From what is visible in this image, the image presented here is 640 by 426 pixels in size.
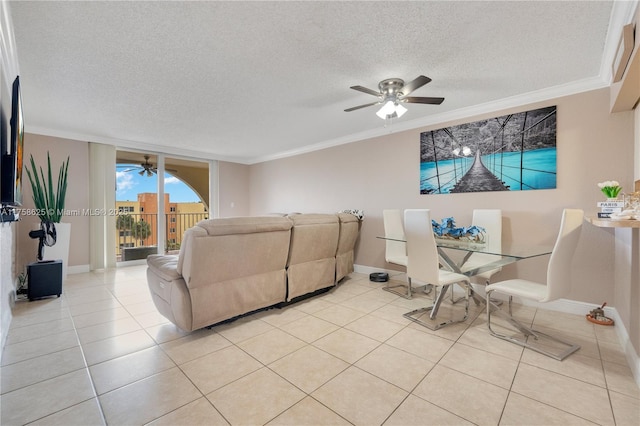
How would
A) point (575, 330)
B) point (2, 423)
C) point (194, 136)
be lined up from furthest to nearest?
1. point (194, 136)
2. point (575, 330)
3. point (2, 423)

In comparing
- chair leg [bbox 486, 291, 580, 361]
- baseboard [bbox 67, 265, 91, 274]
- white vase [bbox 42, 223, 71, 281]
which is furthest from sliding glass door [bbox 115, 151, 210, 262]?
chair leg [bbox 486, 291, 580, 361]

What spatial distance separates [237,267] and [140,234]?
4.71 metres

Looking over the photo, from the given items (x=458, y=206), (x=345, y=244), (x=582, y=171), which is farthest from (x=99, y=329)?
(x=582, y=171)

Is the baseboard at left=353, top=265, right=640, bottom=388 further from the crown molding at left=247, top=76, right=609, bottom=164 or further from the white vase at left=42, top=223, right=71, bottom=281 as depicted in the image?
the white vase at left=42, top=223, right=71, bottom=281

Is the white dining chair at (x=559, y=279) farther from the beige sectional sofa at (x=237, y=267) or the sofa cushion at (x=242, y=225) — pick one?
the sofa cushion at (x=242, y=225)

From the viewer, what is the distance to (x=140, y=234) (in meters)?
5.99

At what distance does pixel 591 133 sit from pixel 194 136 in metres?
5.63

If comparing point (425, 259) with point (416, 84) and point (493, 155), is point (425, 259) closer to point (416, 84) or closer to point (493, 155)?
point (416, 84)

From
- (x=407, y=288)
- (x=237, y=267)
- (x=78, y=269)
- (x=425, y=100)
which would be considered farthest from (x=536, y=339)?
(x=78, y=269)

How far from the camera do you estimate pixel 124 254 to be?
566cm

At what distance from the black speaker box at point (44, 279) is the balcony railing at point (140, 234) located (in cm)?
213

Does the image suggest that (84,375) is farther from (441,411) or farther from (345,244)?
(345,244)

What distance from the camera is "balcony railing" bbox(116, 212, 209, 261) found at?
5668mm

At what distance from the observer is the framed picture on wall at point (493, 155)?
3096 mm
